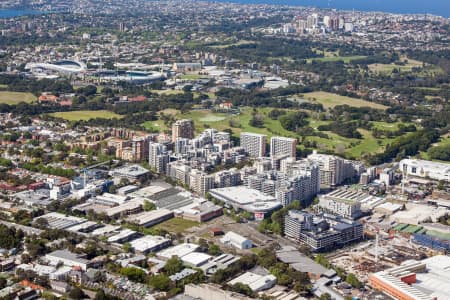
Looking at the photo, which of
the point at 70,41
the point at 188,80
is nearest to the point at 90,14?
the point at 70,41

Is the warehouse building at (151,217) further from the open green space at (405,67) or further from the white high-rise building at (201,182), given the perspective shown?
the open green space at (405,67)

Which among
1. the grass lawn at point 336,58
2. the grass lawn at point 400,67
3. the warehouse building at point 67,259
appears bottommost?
the grass lawn at point 400,67

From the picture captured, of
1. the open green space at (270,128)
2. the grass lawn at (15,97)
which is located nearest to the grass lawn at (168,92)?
the open green space at (270,128)

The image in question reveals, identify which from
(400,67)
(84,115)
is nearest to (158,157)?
(84,115)

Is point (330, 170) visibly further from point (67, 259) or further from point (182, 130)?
point (67, 259)

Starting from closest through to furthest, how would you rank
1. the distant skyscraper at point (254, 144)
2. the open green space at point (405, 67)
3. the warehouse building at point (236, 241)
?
the warehouse building at point (236, 241), the distant skyscraper at point (254, 144), the open green space at point (405, 67)

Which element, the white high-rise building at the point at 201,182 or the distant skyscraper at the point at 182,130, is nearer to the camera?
the white high-rise building at the point at 201,182
